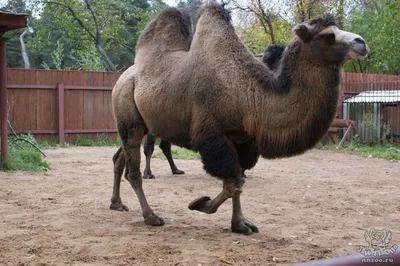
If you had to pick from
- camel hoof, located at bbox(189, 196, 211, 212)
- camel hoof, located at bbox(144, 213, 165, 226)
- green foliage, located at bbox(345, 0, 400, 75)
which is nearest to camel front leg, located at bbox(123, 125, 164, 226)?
camel hoof, located at bbox(144, 213, 165, 226)

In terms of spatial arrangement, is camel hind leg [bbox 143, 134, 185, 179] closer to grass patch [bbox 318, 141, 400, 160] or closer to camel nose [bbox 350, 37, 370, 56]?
camel nose [bbox 350, 37, 370, 56]

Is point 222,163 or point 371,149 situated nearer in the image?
point 222,163

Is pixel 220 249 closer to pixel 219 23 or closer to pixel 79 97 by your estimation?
pixel 219 23

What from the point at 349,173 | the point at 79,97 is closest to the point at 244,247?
the point at 349,173

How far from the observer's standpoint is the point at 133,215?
6.66 meters

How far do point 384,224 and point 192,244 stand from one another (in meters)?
2.45

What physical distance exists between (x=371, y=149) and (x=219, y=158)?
40.8 ft

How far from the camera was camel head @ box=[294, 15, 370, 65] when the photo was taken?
15.0ft

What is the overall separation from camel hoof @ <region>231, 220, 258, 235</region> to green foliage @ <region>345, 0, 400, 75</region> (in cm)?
2373

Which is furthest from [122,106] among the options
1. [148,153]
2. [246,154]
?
[148,153]

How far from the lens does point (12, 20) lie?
9.76 metres

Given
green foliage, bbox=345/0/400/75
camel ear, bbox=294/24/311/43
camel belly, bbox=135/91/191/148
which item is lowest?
camel belly, bbox=135/91/191/148

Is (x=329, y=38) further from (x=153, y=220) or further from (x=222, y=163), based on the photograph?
(x=153, y=220)

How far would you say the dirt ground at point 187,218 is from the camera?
4695 millimetres
